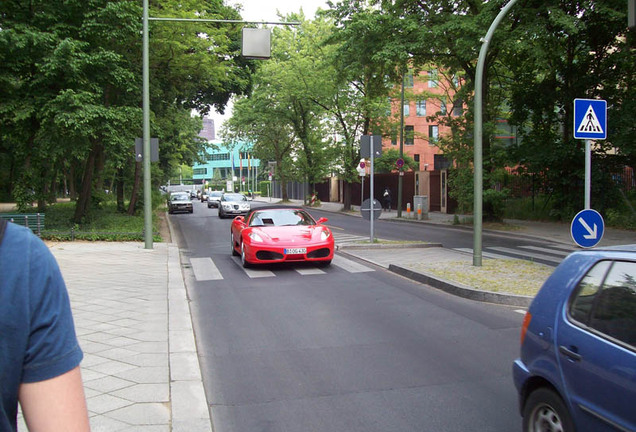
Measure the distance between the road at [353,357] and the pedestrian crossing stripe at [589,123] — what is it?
2.74 metres

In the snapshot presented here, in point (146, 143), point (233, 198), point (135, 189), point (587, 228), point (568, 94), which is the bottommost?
point (587, 228)

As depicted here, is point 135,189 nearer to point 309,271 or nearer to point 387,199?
point 309,271

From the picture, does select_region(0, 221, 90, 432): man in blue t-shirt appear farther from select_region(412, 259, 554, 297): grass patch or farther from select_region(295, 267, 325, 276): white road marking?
select_region(295, 267, 325, 276): white road marking

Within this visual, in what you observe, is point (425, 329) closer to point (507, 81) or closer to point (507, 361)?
point (507, 361)

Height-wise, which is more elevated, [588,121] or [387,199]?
[588,121]

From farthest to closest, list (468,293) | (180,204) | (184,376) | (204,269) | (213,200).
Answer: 1. (213,200)
2. (180,204)
3. (204,269)
4. (468,293)
5. (184,376)

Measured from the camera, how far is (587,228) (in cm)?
747

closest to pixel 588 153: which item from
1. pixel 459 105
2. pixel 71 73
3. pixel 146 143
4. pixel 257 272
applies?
pixel 257 272

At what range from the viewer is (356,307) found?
25.6 ft

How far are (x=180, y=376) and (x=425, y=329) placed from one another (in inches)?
120

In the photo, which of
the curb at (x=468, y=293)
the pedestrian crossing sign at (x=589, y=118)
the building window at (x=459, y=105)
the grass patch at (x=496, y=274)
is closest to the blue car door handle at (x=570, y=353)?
the curb at (x=468, y=293)

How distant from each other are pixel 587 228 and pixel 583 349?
203 inches

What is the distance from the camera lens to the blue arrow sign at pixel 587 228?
741 centimetres

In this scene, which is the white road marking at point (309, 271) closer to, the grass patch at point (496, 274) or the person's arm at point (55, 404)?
the grass patch at point (496, 274)
